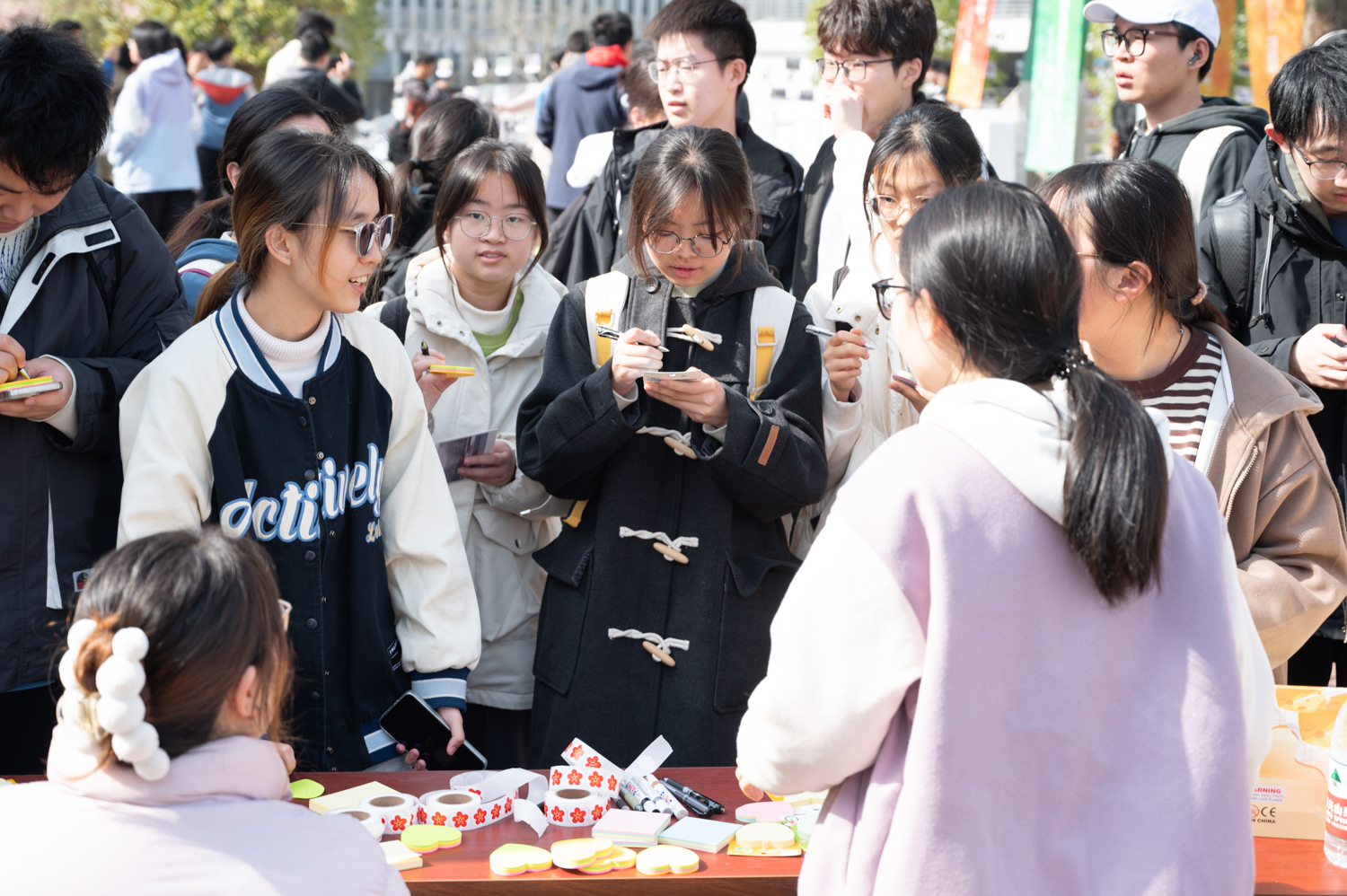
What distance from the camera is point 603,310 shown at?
106 inches

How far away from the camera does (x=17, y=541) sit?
229 centimetres

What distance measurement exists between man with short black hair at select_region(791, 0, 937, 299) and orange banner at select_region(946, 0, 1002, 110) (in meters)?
3.57

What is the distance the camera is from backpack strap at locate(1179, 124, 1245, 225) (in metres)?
3.45

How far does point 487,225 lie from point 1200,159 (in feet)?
6.98

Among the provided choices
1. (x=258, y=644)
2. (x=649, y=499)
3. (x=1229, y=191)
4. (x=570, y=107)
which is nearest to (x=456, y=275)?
(x=649, y=499)

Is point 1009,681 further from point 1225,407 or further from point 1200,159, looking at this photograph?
point 1200,159

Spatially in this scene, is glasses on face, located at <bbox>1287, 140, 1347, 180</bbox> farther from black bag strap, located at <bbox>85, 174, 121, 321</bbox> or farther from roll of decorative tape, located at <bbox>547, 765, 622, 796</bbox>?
black bag strap, located at <bbox>85, 174, 121, 321</bbox>

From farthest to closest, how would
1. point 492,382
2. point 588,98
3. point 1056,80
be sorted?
1. point 1056,80
2. point 588,98
3. point 492,382

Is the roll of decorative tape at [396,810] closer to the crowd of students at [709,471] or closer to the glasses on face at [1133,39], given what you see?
the crowd of students at [709,471]

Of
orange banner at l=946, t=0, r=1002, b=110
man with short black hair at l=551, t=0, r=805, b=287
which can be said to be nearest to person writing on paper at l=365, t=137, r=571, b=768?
man with short black hair at l=551, t=0, r=805, b=287

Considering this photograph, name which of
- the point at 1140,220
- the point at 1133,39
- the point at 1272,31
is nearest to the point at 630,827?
the point at 1140,220

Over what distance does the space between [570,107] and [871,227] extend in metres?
4.62

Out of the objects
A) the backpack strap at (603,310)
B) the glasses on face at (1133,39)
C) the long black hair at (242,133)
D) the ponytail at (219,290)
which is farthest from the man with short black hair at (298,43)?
the backpack strap at (603,310)

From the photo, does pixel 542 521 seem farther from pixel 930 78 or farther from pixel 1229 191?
pixel 930 78
